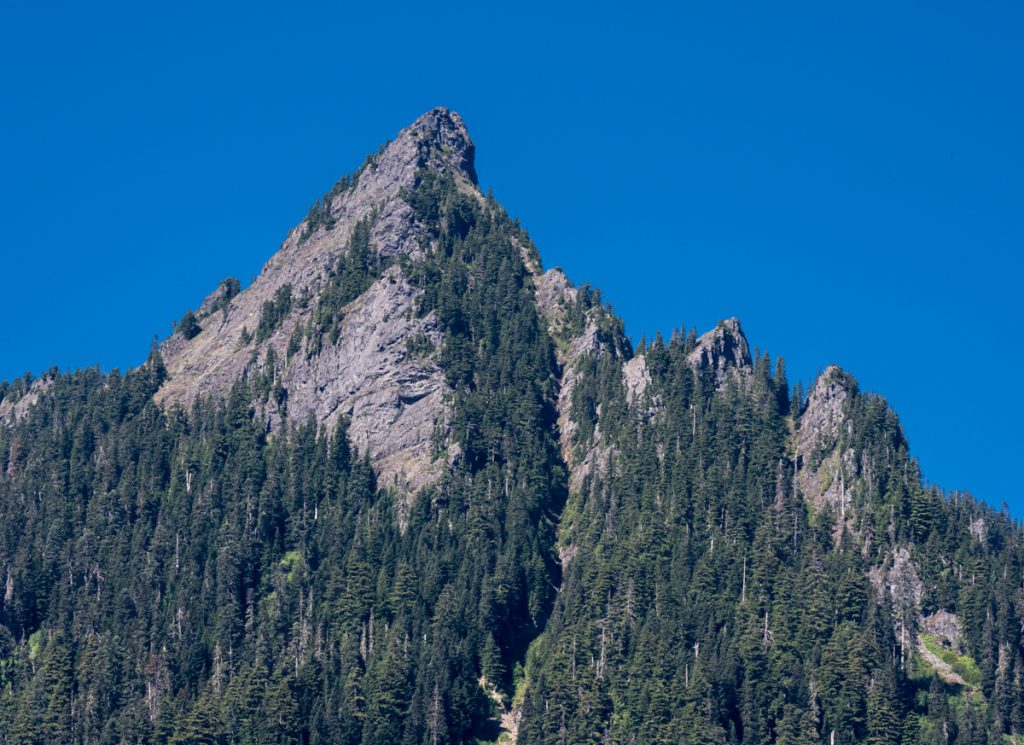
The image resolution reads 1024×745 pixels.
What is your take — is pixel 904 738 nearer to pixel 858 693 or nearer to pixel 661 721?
pixel 858 693

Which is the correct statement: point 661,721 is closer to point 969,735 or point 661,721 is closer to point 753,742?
point 753,742


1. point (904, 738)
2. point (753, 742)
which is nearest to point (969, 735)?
point (904, 738)

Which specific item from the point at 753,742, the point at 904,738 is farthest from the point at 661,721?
the point at 904,738

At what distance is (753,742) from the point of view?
198250 millimetres

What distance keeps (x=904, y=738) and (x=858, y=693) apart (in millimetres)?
6633

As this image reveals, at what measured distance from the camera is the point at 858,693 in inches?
7815

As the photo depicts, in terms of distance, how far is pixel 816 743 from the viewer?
195000mm

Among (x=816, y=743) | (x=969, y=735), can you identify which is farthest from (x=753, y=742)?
(x=969, y=735)

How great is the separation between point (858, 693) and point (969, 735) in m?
11.8

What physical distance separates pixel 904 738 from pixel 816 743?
8.98 meters

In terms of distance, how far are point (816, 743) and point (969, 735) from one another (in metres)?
15.5

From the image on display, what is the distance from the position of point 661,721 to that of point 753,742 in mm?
9690

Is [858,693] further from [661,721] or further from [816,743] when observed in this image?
[661,721]

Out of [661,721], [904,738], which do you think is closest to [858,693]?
[904,738]
